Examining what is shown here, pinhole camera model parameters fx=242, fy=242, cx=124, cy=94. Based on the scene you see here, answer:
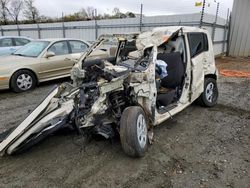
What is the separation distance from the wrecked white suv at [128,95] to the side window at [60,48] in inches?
123

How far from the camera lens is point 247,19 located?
13.1 metres

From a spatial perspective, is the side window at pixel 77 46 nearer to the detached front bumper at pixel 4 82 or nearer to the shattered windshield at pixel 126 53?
the detached front bumper at pixel 4 82

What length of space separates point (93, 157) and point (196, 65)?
2.50m

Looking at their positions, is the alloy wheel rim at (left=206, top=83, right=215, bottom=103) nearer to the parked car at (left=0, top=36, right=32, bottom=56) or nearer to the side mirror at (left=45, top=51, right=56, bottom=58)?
the side mirror at (left=45, top=51, right=56, bottom=58)

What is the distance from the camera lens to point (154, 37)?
13.3ft

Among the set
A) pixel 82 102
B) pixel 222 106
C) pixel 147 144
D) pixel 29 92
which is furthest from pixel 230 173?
pixel 29 92

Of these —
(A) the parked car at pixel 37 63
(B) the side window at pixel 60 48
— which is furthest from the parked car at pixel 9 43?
(B) the side window at pixel 60 48

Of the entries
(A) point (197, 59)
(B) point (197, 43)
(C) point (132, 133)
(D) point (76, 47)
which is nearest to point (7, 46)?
(D) point (76, 47)

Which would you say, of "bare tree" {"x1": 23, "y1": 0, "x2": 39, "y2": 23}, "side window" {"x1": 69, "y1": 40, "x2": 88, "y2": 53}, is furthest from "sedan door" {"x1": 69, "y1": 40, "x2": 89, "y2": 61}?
"bare tree" {"x1": 23, "y1": 0, "x2": 39, "y2": 23}

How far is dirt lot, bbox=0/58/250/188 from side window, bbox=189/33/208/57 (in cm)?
132

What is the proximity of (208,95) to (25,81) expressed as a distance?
4.85 metres

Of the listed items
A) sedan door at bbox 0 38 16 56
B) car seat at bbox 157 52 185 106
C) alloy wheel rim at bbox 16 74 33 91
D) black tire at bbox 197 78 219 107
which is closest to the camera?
car seat at bbox 157 52 185 106

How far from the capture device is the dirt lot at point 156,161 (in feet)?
9.19

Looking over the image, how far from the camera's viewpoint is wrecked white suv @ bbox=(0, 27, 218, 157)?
309cm
